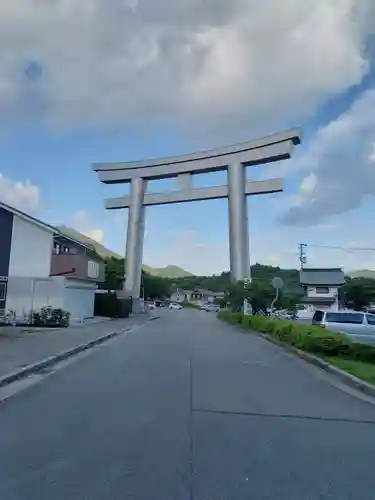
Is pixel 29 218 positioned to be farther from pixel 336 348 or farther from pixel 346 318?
pixel 336 348

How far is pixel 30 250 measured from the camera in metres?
31.6

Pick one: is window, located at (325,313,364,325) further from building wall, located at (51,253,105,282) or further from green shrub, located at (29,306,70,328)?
building wall, located at (51,253,105,282)

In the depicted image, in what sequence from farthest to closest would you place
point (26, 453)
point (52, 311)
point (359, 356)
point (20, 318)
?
1. point (20, 318)
2. point (52, 311)
3. point (359, 356)
4. point (26, 453)

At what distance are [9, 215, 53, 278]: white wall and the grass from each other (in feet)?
69.0

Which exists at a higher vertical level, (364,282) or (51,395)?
(364,282)

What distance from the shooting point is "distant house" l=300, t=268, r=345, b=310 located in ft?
224

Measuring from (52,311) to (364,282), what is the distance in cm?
4768

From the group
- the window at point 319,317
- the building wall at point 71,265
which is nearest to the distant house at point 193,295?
the building wall at point 71,265

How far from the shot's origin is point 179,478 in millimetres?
4734

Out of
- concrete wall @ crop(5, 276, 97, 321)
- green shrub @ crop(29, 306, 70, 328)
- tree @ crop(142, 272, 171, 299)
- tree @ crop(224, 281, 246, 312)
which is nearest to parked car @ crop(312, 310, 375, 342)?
tree @ crop(224, 281, 246, 312)

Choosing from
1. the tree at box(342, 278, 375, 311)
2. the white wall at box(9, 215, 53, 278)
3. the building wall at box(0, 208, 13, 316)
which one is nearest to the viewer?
the building wall at box(0, 208, 13, 316)

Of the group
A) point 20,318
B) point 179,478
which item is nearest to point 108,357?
point 179,478

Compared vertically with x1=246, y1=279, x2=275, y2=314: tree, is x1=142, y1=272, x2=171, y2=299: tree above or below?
above

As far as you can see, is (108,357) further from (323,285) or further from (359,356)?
(323,285)
